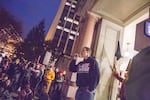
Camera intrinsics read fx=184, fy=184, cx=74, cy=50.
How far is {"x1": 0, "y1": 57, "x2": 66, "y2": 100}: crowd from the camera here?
620 cm

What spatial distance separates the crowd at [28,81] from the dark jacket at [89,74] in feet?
11.0

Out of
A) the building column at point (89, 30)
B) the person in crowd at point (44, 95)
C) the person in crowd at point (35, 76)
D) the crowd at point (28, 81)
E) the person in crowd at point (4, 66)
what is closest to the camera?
the building column at point (89, 30)

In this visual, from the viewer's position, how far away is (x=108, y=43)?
471cm

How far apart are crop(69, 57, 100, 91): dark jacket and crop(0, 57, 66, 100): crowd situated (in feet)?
11.0

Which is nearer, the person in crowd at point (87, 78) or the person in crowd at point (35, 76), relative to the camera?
the person in crowd at point (87, 78)

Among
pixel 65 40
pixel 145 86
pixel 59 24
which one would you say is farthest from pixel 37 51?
pixel 59 24

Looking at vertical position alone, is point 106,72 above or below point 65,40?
A: below

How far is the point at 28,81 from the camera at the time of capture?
7.16m

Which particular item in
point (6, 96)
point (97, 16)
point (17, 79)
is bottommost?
point (6, 96)

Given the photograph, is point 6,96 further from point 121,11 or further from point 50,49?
point 50,49

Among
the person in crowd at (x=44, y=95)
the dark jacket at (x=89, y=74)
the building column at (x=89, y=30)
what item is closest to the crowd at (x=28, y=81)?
the person in crowd at (x=44, y=95)

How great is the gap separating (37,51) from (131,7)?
14.6 m

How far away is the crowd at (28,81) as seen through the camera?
6.20 m

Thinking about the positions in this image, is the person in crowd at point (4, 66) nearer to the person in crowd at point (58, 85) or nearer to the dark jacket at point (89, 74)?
the person in crowd at point (58, 85)
